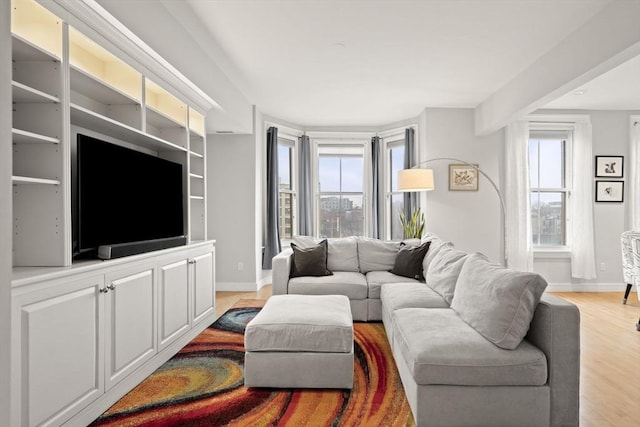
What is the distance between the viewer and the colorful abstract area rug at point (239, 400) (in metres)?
2.09

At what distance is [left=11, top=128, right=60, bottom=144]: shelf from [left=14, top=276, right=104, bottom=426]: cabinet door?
0.69m

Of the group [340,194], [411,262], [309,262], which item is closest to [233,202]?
[309,262]

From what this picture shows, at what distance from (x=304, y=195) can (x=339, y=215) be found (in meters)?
0.81

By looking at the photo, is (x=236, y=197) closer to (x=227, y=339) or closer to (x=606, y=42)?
(x=227, y=339)

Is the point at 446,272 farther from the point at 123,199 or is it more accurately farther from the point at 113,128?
the point at 113,128

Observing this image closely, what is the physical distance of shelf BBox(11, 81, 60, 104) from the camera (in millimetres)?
1703

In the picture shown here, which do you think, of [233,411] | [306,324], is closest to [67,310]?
[233,411]

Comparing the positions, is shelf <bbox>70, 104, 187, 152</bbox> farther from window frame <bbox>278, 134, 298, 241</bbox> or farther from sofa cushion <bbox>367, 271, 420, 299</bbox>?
window frame <bbox>278, 134, 298, 241</bbox>

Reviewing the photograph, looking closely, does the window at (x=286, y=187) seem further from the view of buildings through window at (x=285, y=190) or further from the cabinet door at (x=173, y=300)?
the cabinet door at (x=173, y=300)

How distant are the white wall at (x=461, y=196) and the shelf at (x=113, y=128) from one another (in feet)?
12.1

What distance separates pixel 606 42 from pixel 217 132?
437cm

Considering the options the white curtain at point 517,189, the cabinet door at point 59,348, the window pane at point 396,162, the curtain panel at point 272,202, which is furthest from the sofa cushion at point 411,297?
the window pane at point 396,162

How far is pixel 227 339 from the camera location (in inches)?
135

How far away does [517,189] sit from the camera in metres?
5.64
